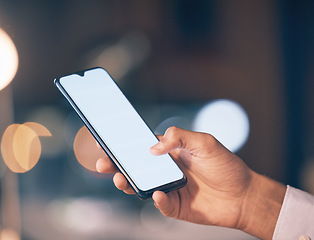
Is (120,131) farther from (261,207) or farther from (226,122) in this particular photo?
(226,122)

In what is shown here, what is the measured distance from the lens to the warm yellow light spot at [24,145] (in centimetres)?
393

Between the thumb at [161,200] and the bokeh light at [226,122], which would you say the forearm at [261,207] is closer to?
the thumb at [161,200]

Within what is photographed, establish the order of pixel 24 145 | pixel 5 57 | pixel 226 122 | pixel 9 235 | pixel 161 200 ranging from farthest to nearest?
pixel 24 145
pixel 226 122
pixel 9 235
pixel 5 57
pixel 161 200

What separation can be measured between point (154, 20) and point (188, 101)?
96cm

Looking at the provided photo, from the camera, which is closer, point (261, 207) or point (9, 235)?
point (261, 207)

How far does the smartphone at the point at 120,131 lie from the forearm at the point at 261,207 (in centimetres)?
27

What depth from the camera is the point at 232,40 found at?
3695 mm

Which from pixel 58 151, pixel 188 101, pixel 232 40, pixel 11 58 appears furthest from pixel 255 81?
pixel 11 58

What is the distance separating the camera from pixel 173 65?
12.4 feet

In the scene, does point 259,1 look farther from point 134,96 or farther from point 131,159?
point 131,159

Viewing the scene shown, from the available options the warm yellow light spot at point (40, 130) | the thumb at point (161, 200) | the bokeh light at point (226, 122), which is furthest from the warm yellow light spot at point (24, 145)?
the thumb at point (161, 200)

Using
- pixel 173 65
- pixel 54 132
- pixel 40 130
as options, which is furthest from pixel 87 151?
pixel 173 65

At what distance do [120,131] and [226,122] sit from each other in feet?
8.85

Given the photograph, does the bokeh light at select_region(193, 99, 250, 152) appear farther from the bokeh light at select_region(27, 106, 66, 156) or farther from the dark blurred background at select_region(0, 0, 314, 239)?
the bokeh light at select_region(27, 106, 66, 156)
